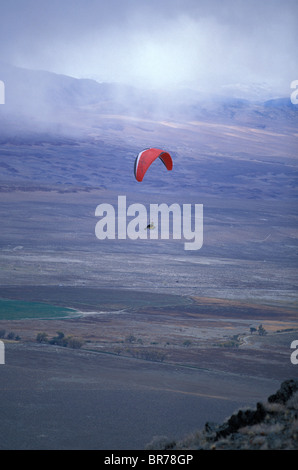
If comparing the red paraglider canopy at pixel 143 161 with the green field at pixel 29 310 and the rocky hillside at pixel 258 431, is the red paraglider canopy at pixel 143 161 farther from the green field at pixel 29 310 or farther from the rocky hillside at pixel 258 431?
the green field at pixel 29 310

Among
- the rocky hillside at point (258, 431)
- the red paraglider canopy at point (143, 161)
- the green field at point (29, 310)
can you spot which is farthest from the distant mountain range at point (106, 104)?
→ the rocky hillside at point (258, 431)

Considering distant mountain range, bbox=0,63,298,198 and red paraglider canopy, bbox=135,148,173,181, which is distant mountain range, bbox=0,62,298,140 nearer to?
distant mountain range, bbox=0,63,298,198

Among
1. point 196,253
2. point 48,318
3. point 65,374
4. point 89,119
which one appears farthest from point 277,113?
point 65,374

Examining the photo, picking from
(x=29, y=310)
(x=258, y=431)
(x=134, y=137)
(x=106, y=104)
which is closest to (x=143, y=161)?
(x=258, y=431)

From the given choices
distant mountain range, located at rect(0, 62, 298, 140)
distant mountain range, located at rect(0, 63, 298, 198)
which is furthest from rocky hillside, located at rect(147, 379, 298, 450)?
distant mountain range, located at rect(0, 62, 298, 140)

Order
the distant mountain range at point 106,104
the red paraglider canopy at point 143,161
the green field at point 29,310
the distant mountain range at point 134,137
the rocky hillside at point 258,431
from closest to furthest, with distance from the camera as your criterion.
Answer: the rocky hillside at point 258,431 → the red paraglider canopy at point 143,161 → the green field at point 29,310 → the distant mountain range at point 134,137 → the distant mountain range at point 106,104
